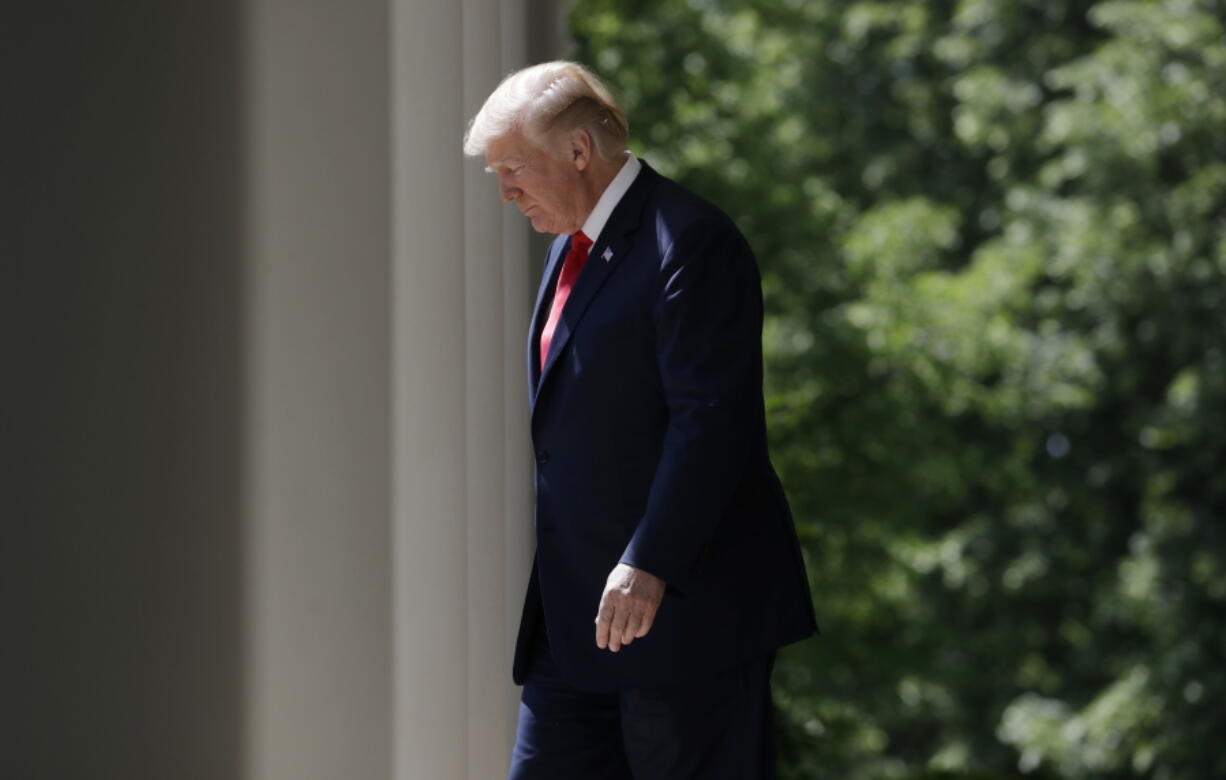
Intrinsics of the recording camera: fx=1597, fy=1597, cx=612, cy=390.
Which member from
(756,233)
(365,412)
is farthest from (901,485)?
(365,412)

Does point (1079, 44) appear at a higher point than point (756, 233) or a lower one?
higher

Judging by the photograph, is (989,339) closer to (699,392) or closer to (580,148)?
(580,148)

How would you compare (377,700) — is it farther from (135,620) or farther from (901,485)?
(901,485)

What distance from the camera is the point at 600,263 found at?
74.7 inches

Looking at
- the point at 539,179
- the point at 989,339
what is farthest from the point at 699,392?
the point at 989,339

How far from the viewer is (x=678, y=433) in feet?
5.78

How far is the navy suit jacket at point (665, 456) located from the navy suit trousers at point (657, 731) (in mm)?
37

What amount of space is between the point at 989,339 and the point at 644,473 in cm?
759

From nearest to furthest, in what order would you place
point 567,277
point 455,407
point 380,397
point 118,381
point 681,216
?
point 681,216
point 567,277
point 455,407
point 380,397
point 118,381

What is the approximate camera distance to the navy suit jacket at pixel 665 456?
5.78ft

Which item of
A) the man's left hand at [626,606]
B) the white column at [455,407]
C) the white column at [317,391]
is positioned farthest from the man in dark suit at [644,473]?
the white column at [317,391]

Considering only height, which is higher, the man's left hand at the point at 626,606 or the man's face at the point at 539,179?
the man's face at the point at 539,179

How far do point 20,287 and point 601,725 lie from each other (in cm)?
152

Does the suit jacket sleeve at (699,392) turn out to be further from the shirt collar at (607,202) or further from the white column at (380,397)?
the white column at (380,397)
